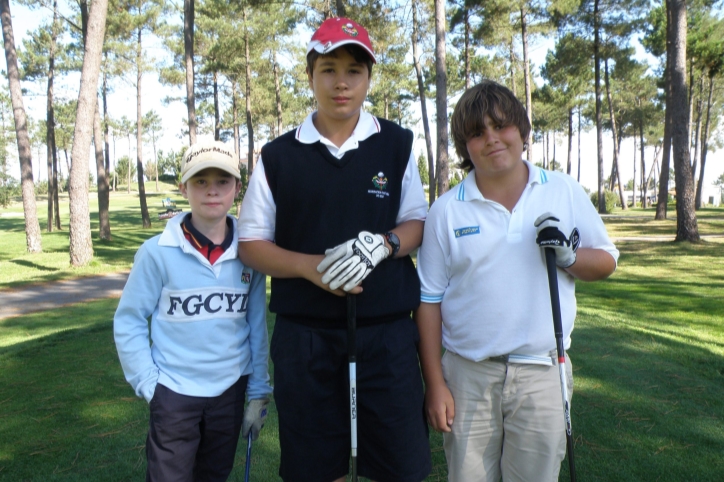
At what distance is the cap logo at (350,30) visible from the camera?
2088mm

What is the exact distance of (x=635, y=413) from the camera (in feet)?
12.5

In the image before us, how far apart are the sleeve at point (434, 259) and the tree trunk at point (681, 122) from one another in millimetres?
12753

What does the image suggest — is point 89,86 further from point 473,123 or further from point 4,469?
point 473,123

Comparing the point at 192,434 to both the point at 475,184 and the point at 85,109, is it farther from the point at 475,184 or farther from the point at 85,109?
the point at 85,109

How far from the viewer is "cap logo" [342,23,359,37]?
209 centimetres

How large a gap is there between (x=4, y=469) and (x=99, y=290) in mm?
7728

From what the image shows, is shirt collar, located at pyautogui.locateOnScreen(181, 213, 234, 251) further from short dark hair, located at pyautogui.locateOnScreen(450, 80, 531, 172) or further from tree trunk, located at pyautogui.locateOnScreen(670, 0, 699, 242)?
tree trunk, located at pyautogui.locateOnScreen(670, 0, 699, 242)

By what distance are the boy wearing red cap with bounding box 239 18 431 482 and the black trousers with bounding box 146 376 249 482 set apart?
0.92ft

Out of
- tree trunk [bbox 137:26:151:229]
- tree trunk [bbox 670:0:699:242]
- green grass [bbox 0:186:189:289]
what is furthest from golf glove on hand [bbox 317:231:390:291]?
tree trunk [bbox 137:26:151:229]

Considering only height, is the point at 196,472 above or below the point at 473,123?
below

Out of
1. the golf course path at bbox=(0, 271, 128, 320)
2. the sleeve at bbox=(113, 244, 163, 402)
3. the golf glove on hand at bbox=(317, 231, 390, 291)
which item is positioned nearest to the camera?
the golf glove on hand at bbox=(317, 231, 390, 291)

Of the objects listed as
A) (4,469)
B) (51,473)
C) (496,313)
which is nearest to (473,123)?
(496,313)

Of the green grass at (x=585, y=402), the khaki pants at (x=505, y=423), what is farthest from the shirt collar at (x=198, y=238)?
the green grass at (x=585, y=402)

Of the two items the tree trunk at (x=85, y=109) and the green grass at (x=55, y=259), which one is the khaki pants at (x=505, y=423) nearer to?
the green grass at (x=55, y=259)
